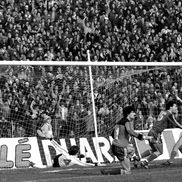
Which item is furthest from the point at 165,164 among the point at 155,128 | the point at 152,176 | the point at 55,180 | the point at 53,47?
the point at 53,47

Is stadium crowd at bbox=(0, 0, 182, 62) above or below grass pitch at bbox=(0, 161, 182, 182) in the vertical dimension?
above

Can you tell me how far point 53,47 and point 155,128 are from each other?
32.0ft

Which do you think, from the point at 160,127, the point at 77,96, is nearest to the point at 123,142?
the point at 160,127

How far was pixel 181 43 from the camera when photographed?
31.3 metres

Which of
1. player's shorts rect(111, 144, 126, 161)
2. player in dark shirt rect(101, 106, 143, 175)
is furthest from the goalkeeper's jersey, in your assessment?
player's shorts rect(111, 144, 126, 161)

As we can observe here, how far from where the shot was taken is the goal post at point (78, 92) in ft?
68.7

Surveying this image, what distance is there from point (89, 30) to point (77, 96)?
358 inches

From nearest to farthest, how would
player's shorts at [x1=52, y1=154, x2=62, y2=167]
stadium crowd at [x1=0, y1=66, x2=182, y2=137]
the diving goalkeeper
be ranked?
player's shorts at [x1=52, y1=154, x2=62, y2=167] → stadium crowd at [x1=0, y1=66, x2=182, y2=137] → the diving goalkeeper

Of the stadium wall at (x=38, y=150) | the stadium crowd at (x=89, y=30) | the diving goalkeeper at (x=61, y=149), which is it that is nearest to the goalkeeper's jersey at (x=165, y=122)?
the stadium wall at (x=38, y=150)

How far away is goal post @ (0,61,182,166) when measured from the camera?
21.0 meters

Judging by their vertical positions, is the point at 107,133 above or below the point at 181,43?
below

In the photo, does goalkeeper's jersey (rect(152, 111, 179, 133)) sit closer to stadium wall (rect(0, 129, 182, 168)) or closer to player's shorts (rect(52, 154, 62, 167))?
stadium wall (rect(0, 129, 182, 168))

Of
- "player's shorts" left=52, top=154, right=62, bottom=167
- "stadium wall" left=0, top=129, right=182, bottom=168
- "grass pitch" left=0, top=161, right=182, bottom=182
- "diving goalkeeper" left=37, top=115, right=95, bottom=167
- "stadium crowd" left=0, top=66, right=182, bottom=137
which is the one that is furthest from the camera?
"diving goalkeeper" left=37, top=115, right=95, bottom=167

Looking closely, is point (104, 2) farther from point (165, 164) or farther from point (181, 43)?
point (165, 164)
